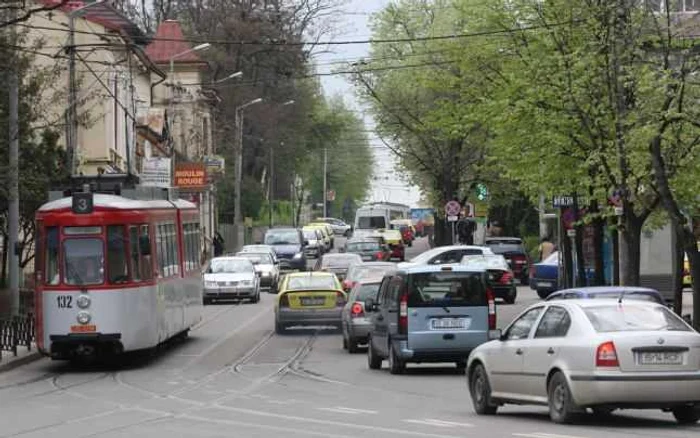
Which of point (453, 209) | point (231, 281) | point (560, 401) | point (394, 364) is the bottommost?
point (394, 364)

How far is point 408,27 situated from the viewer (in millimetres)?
74062

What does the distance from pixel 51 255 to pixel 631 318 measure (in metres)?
13.5

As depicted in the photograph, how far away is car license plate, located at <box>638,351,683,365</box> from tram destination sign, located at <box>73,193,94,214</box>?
531 inches

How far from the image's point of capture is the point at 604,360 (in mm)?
15312

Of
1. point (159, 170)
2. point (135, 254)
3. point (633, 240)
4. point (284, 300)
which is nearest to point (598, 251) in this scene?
point (633, 240)

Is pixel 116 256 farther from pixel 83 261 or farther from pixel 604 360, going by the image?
pixel 604 360

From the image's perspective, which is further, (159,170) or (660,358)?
(159,170)

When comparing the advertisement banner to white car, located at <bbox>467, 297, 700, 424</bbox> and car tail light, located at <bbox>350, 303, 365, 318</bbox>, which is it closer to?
car tail light, located at <bbox>350, 303, 365, 318</bbox>

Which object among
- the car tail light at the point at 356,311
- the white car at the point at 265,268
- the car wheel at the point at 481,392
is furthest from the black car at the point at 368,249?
the car wheel at the point at 481,392

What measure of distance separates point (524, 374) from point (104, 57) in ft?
145

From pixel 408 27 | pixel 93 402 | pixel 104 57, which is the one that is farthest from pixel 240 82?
pixel 93 402

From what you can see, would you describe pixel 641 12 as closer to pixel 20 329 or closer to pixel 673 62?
pixel 673 62

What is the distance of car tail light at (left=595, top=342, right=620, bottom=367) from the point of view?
15.3m

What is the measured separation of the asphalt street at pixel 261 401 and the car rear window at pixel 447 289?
4.17 ft
